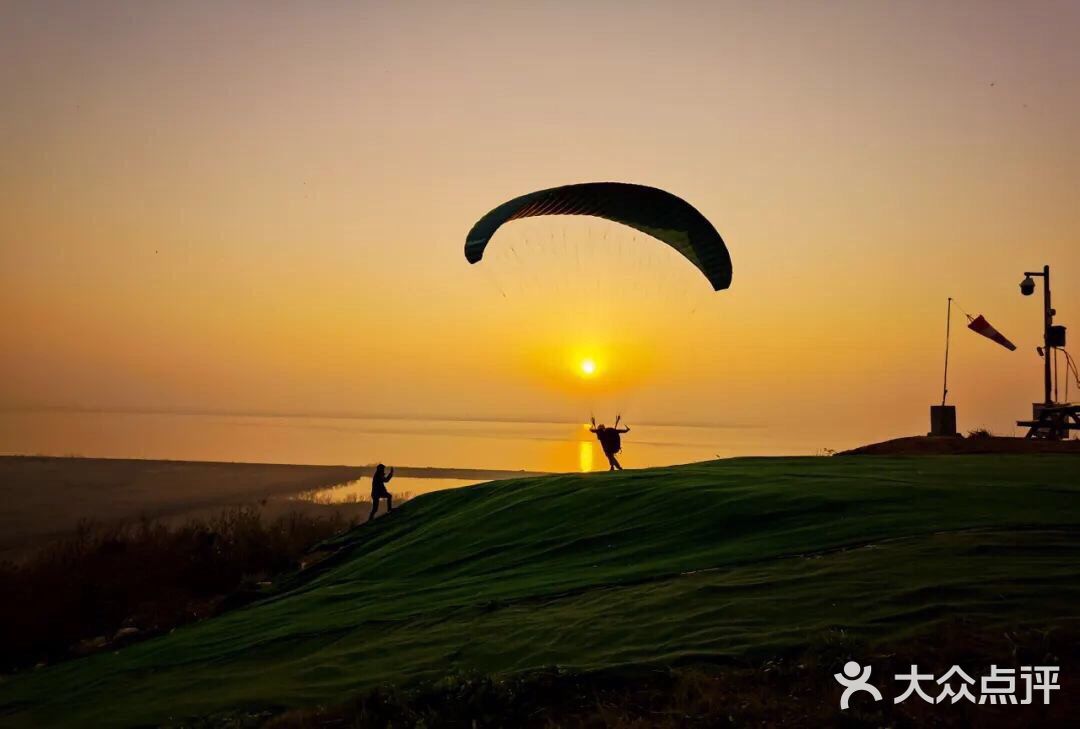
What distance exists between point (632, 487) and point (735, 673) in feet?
27.8

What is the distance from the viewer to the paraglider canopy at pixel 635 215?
17438mm

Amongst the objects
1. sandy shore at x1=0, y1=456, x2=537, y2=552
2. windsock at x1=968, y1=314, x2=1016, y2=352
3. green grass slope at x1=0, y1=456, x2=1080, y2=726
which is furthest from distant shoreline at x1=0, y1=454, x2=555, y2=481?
green grass slope at x1=0, y1=456, x2=1080, y2=726

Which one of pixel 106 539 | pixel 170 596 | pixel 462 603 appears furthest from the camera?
pixel 106 539

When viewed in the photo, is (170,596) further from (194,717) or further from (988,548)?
(988,548)

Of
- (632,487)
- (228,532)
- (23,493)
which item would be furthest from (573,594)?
(23,493)

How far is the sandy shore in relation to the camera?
91.7ft

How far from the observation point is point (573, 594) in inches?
371

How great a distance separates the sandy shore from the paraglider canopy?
1705cm

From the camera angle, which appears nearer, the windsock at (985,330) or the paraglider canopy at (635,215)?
the paraglider canopy at (635,215)

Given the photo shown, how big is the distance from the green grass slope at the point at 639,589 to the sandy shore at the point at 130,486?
15739 mm

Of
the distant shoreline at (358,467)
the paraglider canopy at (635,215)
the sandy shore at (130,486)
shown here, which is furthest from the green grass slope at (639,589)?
the distant shoreline at (358,467)

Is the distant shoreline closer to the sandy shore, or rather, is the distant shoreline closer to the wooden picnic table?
the sandy shore

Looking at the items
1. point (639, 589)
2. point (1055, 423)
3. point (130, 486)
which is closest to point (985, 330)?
point (1055, 423)

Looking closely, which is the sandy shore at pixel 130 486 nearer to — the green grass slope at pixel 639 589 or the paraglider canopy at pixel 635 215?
the green grass slope at pixel 639 589
